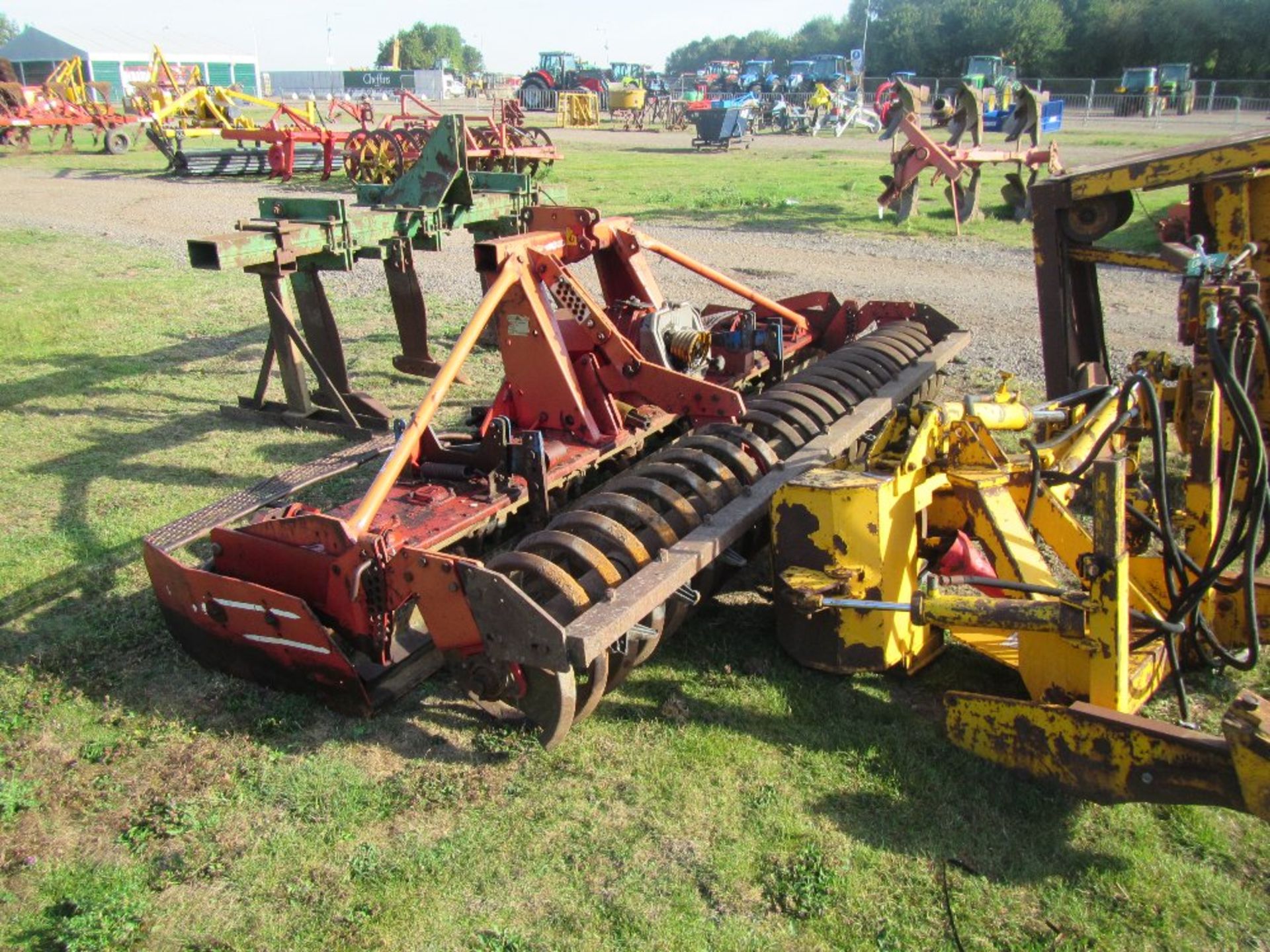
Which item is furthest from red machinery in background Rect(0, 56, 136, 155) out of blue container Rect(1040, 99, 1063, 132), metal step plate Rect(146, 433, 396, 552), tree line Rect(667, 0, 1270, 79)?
tree line Rect(667, 0, 1270, 79)

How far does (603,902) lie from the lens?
3.38 m

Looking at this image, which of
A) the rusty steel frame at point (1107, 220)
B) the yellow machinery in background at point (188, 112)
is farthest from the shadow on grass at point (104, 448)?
the yellow machinery in background at point (188, 112)

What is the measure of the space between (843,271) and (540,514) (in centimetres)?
892

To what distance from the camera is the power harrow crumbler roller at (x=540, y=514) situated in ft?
13.2

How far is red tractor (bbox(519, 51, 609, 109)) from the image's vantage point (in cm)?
4894

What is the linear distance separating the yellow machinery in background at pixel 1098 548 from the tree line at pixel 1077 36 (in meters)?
49.0

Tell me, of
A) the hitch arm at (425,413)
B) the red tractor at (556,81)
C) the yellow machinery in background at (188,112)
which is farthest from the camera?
the red tractor at (556,81)

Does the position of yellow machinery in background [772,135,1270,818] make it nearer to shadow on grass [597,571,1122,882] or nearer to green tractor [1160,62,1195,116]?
shadow on grass [597,571,1122,882]

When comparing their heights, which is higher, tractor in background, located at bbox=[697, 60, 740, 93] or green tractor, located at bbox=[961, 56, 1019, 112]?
tractor in background, located at bbox=[697, 60, 740, 93]

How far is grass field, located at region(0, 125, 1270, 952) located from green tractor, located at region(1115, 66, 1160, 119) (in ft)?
127

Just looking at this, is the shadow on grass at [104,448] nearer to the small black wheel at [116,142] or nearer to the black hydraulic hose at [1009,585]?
the black hydraulic hose at [1009,585]

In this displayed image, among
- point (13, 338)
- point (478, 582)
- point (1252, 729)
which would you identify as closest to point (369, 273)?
Result: point (13, 338)

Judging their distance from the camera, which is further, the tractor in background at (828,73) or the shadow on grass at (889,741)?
the tractor in background at (828,73)

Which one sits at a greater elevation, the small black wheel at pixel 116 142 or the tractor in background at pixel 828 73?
the tractor in background at pixel 828 73
